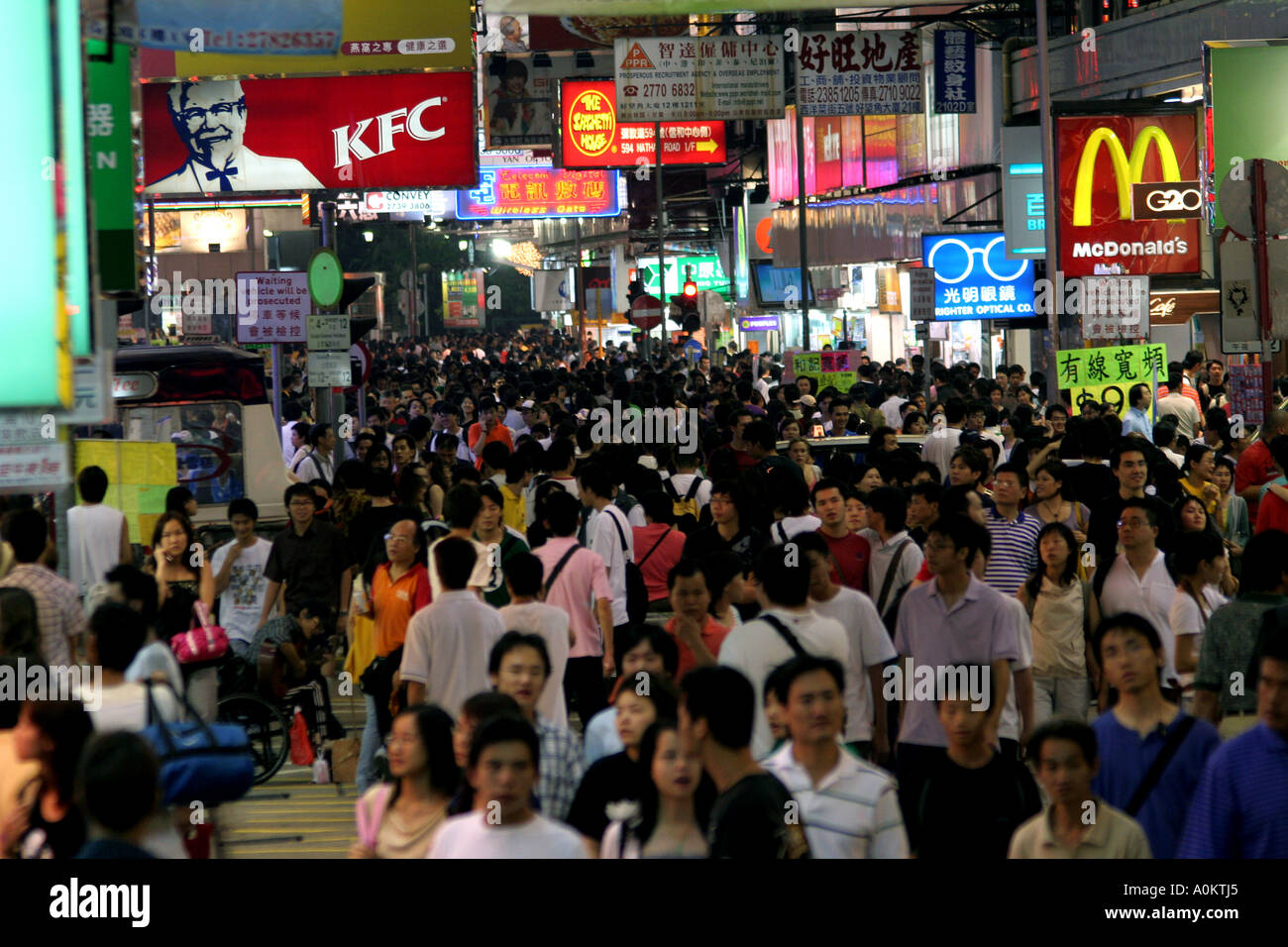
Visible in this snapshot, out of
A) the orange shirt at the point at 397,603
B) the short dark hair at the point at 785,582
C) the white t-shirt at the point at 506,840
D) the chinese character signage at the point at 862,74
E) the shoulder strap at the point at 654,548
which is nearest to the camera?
the white t-shirt at the point at 506,840

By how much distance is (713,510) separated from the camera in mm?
9570

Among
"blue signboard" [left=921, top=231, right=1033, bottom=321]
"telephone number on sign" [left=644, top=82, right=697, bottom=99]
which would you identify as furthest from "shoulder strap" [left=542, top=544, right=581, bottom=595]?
"telephone number on sign" [left=644, top=82, right=697, bottom=99]

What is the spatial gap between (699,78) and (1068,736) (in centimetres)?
2116

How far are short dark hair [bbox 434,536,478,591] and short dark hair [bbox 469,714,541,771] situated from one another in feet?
7.39

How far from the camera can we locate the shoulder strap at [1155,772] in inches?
213

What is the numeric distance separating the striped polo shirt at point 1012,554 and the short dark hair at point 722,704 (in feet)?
13.3

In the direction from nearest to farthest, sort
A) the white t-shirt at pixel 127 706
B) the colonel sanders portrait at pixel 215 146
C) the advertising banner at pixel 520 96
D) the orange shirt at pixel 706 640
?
the white t-shirt at pixel 127 706 → the orange shirt at pixel 706 640 → the colonel sanders portrait at pixel 215 146 → the advertising banner at pixel 520 96

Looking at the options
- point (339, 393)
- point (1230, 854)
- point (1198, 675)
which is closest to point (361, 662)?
point (1198, 675)

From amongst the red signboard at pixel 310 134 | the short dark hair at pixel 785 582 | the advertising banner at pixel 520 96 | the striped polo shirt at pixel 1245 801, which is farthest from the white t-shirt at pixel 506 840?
the advertising banner at pixel 520 96

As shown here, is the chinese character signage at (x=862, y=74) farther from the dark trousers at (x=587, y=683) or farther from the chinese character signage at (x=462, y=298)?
the chinese character signage at (x=462, y=298)

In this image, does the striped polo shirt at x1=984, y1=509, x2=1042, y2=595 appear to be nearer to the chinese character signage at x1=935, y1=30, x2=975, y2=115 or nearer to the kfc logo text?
the kfc logo text

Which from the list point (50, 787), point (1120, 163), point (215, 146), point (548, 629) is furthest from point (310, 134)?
point (50, 787)

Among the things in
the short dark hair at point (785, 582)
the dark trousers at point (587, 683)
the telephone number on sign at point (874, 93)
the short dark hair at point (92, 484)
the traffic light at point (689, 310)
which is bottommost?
the dark trousers at point (587, 683)

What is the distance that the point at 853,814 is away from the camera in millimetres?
4918
